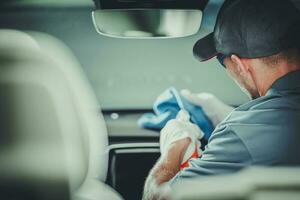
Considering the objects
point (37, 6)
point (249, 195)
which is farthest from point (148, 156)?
point (249, 195)

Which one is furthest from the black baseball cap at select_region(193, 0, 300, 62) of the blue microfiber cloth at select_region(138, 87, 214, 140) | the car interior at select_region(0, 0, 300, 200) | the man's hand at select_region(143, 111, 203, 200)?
the blue microfiber cloth at select_region(138, 87, 214, 140)

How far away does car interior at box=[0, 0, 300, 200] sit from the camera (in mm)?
1204

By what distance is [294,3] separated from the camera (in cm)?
178

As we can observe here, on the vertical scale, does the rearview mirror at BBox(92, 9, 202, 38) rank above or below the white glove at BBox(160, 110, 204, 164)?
above

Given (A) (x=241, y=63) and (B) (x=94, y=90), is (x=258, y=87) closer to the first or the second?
(A) (x=241, y=63)

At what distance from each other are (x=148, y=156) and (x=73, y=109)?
41.6 inches

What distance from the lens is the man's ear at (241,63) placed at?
1.71 metres

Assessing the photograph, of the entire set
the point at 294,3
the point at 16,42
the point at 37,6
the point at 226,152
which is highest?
the point at 37,6

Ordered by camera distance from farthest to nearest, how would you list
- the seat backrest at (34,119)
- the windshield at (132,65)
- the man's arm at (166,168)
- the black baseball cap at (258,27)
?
1. the windshield at (132,65)
2. the man's arm at (166,168)
3. the black baseball cap at (258,27)
4. the seat backrest at (34,119)

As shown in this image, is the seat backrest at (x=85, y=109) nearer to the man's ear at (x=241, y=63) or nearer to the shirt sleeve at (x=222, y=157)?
the shirt sleeve at (x=222, y=157)

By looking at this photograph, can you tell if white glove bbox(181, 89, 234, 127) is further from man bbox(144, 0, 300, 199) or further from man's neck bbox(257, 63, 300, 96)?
man's neck bbox(257, 63, 300, 96)

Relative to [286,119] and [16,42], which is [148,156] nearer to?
[286,119]

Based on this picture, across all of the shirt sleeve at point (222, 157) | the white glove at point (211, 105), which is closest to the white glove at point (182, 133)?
the white glove at point (211, 105)

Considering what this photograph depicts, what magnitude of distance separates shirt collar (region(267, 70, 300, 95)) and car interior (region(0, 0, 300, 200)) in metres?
0.47
